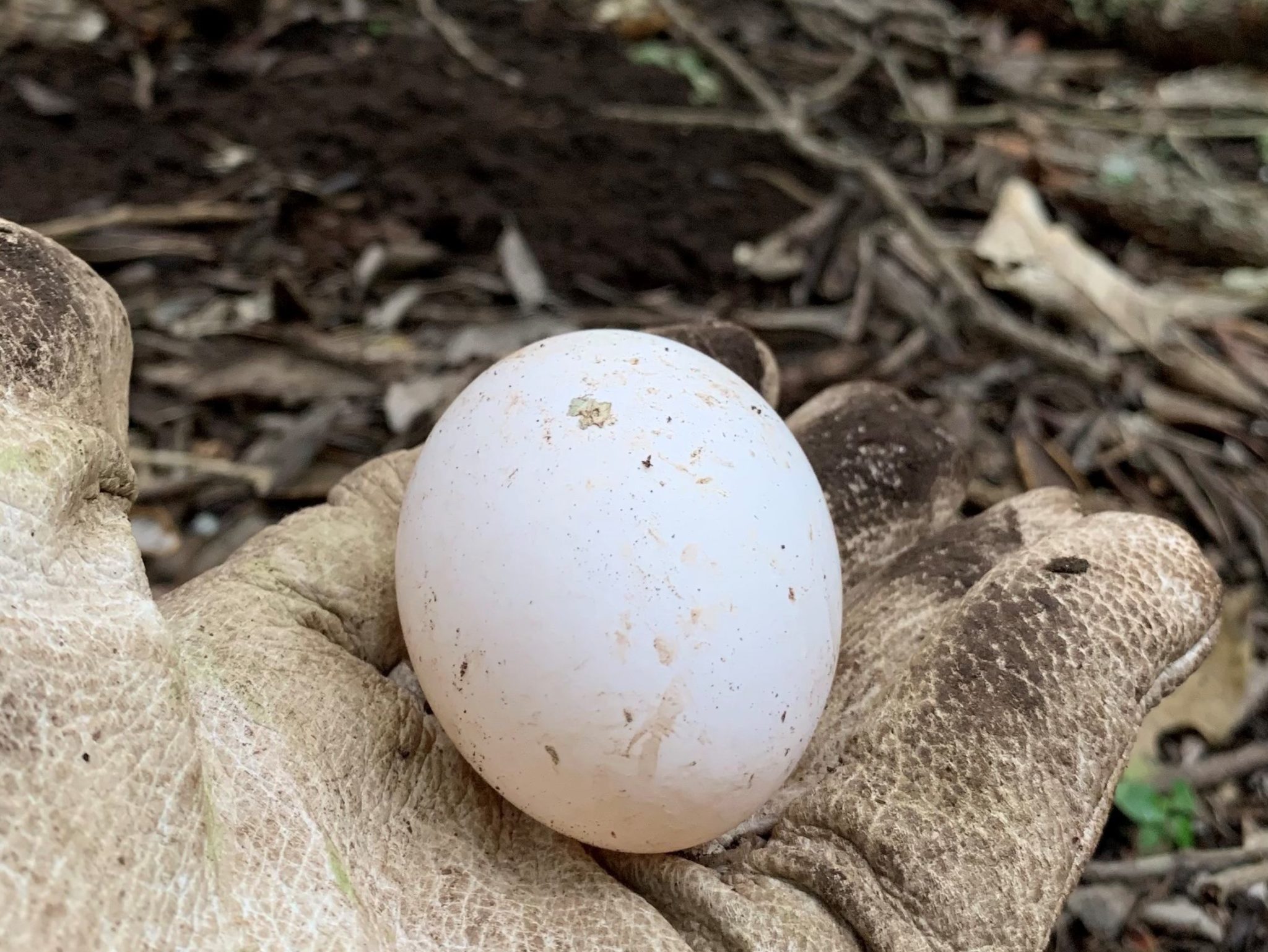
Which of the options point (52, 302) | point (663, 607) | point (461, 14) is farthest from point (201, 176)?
point (663, 607)

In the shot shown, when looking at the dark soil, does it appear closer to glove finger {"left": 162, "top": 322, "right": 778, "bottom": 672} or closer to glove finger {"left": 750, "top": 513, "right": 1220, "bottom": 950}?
glove finger {"left": 162, "top": 322, "right": 778, "bottom": 672}

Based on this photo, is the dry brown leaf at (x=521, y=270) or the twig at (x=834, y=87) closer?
the dry brown leaf at (x=521, y=270)

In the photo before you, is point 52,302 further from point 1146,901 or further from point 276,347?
point 1146,901

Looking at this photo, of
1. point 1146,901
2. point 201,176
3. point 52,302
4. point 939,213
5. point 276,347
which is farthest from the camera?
point 939,213

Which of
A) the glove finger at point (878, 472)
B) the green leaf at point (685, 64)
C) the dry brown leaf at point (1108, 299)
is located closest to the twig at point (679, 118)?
the green leaf at point (685, 64)

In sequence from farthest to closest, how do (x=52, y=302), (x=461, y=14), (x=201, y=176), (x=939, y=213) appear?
(x=461, y=14)
(x=939, y=213)
(x=201, y=176)
(x=52, y=302)

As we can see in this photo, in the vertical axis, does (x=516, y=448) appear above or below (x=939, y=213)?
above

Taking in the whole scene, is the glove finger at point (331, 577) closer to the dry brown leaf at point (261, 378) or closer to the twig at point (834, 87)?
the dry brown leaf at point (261, 378)

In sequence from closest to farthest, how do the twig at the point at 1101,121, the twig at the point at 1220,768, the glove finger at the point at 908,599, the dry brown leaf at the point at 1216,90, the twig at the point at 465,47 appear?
the glove finger at the point at 908,599 < the twig at the point at 1220,768 < the twig at the point at 465,47 < the twig at the point at 1101,121 < the dry brown leaf at the point at 1216,90
